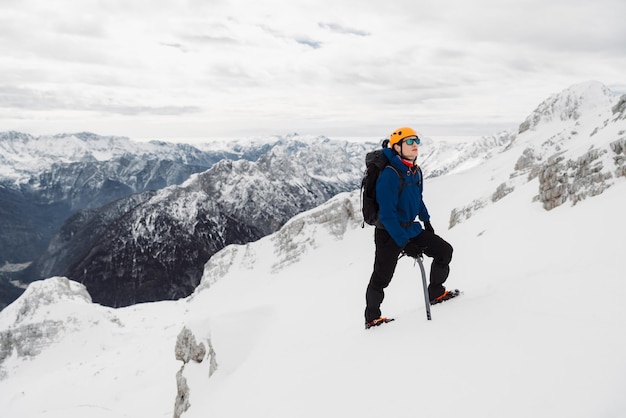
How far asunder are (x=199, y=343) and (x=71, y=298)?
7083 centimetres

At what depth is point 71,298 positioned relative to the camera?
74438mm

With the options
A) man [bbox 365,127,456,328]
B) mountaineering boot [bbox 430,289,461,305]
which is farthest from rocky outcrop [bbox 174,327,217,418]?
man [bbox 365,127,456,328]

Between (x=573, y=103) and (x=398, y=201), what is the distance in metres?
135

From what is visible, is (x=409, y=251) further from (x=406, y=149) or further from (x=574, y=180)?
(x=574, y=180)

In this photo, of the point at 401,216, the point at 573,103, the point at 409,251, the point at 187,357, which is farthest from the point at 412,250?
the point at 573,103

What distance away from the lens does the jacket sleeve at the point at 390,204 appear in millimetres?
6840

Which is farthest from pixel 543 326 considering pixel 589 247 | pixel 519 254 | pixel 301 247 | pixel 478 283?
pixel 301 247

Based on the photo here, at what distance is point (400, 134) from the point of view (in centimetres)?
718

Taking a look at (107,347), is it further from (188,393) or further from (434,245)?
(434,245)

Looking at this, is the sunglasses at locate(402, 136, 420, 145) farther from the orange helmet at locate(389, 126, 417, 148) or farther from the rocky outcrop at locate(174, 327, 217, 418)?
the rocky outcrop at locate(174, 327, 217, 418)

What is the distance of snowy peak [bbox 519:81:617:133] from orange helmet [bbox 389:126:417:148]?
12769 cm

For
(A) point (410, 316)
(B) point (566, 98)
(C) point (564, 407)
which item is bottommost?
(A) point (410, 316)

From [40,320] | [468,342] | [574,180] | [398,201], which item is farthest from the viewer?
[40,320]

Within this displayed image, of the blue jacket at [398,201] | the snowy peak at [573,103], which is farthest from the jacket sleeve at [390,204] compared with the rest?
the snowy peak at [573,103]
